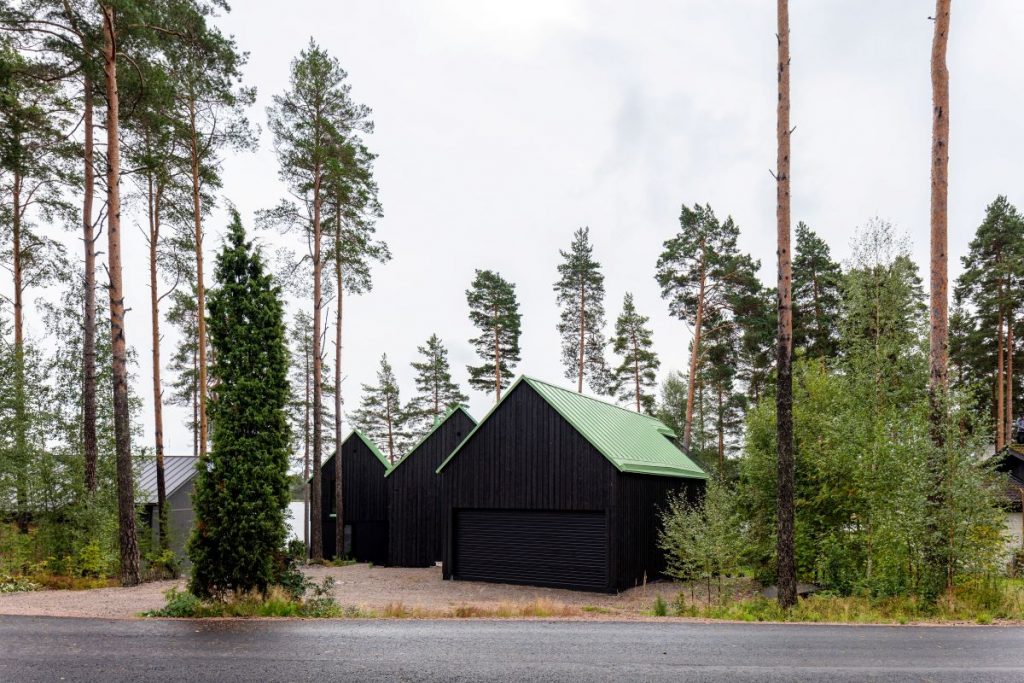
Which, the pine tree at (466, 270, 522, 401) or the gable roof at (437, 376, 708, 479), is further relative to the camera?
the pine tree at (466, 270, 522, 401)

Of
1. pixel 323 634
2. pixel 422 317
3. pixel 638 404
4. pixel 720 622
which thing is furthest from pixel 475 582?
pixel 422 317

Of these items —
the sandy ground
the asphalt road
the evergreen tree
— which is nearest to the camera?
the asphalt road

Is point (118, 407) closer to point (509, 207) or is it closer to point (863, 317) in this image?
point (509, 207)

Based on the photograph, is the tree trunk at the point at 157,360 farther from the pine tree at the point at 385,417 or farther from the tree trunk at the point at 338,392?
the pine tree at the point at 385,417

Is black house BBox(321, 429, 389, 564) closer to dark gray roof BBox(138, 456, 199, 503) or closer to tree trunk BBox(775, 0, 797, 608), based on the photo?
dark gray roof BBox(138, 456, 199, 503)

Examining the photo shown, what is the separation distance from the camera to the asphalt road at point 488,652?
271 inches

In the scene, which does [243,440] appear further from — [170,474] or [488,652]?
[170,474]

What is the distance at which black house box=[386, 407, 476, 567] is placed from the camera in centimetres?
2756

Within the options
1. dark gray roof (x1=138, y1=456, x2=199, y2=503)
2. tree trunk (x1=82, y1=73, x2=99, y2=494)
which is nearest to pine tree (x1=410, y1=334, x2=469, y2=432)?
dark gray roof (x1=138, y1=456, x2=199, y2=503)

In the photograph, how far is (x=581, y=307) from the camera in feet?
124

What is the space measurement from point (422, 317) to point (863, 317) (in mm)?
27703

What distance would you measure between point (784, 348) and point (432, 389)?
112 feet

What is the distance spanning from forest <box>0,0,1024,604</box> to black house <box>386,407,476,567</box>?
10.6ft

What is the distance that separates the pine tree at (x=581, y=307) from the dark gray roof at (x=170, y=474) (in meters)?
20.2
